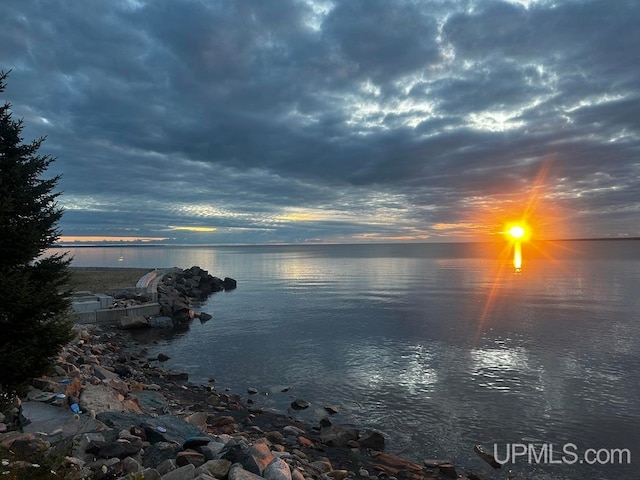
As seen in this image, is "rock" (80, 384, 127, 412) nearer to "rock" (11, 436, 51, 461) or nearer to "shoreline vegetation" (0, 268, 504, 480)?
"shoreline vegetation" (0, 268, 504, 480)

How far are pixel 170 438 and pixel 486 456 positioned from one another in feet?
28.2

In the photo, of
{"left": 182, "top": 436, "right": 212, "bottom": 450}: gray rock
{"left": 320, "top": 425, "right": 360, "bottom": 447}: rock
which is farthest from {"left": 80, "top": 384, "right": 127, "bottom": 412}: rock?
{"left": 320, "top": 425, "right": 360, "bottom": 447}: rock

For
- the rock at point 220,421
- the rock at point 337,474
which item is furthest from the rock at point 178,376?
the rock at point 337,474

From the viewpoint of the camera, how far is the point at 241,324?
1229 inches

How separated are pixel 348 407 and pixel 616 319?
27.5 meters

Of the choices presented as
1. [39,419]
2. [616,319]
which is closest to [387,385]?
[39,419]

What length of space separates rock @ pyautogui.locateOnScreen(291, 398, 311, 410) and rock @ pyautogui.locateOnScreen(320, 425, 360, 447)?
2391mm

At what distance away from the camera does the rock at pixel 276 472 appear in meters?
6.52

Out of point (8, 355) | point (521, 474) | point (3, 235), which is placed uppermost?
point (3, 235)

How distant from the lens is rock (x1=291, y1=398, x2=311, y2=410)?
48.0ft

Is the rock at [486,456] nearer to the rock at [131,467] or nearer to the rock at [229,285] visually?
the rock at [131,467]

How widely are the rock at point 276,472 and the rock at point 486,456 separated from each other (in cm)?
685

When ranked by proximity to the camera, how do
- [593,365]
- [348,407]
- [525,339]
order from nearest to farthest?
[348,407], [593,365], [525,339]

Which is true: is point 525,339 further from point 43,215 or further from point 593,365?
point 43,215
